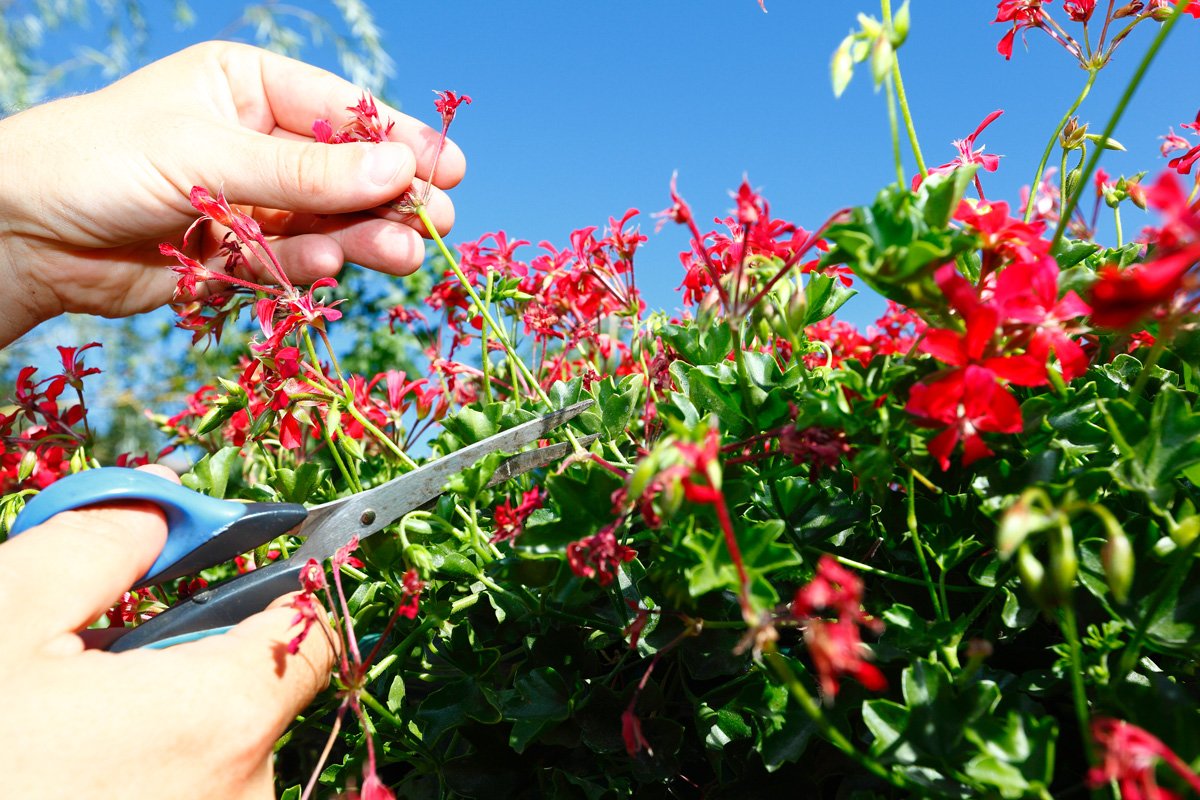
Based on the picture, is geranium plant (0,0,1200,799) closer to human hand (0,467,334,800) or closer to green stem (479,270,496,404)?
human hand (0,467,334,800)

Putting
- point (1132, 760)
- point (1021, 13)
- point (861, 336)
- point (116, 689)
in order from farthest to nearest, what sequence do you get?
point (861, 336)
point (1021, 13)
point (116, 689)
point (1132, 760)

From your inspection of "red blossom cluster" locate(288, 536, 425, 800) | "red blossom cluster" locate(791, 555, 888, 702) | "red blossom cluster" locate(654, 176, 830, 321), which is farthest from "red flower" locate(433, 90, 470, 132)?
"red blossom cluster" locate(791, 555, 888, 702)

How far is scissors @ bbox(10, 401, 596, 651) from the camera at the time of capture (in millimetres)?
811

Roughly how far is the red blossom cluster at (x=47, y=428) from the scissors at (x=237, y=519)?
1.59 feet

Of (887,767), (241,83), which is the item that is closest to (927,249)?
(887,767)

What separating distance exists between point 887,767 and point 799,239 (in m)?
0.51

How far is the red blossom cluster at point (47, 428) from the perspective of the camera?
1.27 meters

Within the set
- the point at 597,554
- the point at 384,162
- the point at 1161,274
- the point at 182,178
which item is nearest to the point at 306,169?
the point at 384,162

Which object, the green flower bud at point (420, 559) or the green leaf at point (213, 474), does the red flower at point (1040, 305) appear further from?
the green leaf at point (213, 474)

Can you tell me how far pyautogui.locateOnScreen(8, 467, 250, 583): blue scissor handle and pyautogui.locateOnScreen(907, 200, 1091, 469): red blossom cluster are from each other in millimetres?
687

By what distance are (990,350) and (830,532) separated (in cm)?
24

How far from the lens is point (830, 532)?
2.39ft

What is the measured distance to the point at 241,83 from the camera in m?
1.69

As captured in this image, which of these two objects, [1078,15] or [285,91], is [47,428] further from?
[1078,15]
